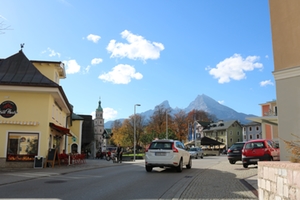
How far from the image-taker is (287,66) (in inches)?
491

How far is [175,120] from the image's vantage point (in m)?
92.1

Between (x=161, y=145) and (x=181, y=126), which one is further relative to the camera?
(x=181, y=126)

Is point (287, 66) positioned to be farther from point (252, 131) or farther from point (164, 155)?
point (252, 131)

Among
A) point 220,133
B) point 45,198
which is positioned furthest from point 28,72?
point 220,133

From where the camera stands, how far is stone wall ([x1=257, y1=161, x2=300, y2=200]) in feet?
15.8

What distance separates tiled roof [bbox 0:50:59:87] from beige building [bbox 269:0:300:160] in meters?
13.8

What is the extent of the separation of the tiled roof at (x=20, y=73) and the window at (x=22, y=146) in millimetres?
3407

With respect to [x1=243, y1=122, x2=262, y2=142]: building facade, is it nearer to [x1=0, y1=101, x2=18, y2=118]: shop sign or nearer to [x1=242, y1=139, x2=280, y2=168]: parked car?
[x1=242, y1=139, x2=280, y2=168]: parked car

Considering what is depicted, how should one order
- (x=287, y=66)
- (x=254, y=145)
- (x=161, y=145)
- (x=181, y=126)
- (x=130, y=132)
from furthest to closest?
(x=181, y=126)
(x=130, y=132)
(x=254, y=145)
(x=161, y=145)
(x=287, y=66)

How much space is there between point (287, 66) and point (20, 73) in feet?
57.2

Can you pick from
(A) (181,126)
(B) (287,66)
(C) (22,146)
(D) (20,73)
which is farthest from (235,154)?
(A) (181,126)

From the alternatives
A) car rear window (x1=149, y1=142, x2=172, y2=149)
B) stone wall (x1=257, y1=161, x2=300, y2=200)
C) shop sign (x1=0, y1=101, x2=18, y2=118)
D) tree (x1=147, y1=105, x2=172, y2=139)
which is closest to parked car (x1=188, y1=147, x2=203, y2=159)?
car rear window (x1=149, y1=142, x2=172, y2=149)

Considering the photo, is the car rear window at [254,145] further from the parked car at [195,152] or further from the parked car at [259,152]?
the parked car at [195,152]

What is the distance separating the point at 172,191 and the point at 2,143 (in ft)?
47.0
